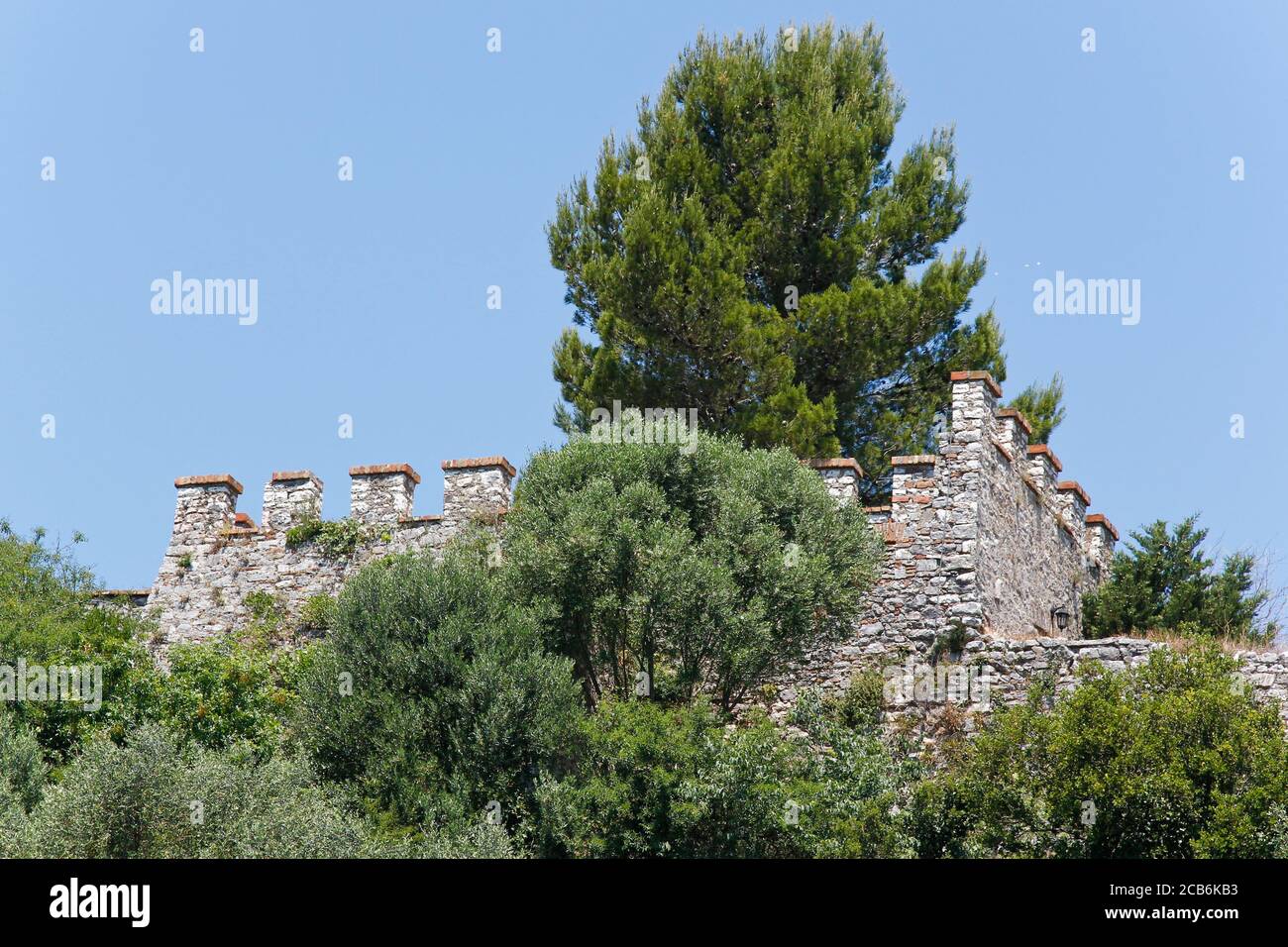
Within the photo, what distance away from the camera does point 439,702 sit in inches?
907

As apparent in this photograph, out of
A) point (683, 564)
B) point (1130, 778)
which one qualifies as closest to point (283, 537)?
point (683, 564)

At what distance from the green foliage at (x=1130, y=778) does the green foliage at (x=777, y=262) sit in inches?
359

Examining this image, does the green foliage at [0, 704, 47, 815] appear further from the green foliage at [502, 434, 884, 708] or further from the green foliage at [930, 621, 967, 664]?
the green foliage at [930, 621, 967, 664]

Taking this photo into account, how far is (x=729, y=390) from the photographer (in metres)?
30.6

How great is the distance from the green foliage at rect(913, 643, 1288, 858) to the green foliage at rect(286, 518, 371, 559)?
10650mm

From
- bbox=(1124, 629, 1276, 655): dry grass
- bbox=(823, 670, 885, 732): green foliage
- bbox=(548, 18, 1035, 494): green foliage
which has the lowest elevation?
bbox=(823, 670, 885, 732): green foliage

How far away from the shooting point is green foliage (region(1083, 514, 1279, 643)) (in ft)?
91.7

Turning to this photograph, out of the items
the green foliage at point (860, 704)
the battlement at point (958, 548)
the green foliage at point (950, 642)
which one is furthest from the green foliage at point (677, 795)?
the green foliage at point (950, 642)

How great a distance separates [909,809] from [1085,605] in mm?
9042

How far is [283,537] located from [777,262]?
32.7 ft

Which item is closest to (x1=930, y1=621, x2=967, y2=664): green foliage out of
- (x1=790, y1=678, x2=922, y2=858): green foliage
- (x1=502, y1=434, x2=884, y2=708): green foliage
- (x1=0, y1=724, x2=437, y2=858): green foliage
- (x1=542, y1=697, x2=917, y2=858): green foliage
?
(x1=502, y1=434, x2=884, y2=708): green foliage

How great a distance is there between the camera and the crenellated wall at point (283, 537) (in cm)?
2781

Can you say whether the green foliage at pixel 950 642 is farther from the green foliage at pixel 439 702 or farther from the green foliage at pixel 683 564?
the green foliage at pixel 439 702
